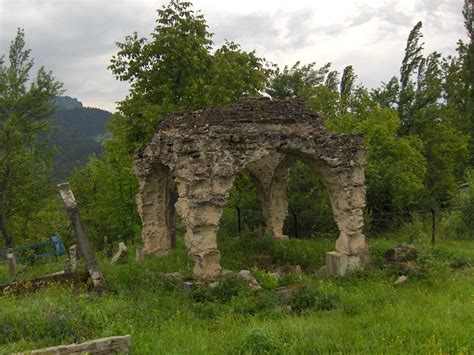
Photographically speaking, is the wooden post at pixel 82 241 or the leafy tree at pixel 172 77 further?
the leafy tree at pixel 172 77

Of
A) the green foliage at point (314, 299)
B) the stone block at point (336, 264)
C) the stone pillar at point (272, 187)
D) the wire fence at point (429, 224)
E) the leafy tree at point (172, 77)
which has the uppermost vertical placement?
the leafy tree at point (172, 77)

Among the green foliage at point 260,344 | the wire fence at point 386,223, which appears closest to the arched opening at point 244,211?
the wire fence at point 386,223

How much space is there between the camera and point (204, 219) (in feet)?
32.0

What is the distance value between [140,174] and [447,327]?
9086 mm

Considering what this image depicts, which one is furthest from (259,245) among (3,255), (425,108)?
(425,108)

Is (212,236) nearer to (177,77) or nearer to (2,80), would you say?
(177,77)

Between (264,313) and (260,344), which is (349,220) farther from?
(260,344)

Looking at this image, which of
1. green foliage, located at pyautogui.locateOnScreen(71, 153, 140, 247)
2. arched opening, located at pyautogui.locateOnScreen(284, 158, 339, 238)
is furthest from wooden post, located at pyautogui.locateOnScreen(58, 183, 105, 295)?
arched opening, located at pyautogui.locateOnScreen(284, 158, 339, 238)

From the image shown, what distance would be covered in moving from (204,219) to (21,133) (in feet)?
34.1

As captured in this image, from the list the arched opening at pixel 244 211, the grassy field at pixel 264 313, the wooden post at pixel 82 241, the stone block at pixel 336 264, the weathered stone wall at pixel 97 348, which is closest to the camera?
the weathered stone wall at pixel 97 348

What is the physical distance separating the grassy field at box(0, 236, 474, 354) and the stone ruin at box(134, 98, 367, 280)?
96cm

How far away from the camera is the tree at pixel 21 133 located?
54.9ft

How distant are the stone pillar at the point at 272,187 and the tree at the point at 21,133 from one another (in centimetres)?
862

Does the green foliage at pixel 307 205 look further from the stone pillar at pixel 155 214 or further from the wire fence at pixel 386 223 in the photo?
the stone pillar at pixel 155 214
